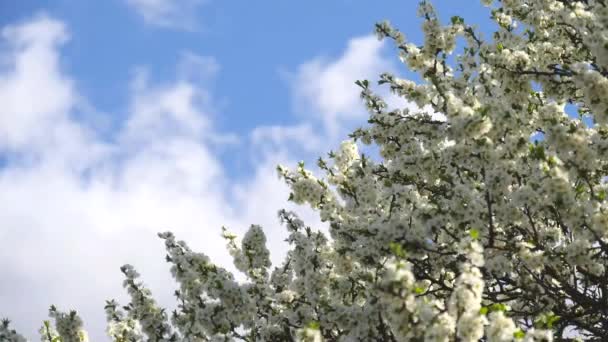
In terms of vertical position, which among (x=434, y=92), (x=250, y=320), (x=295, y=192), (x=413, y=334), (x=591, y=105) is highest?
(x=434, y=92)

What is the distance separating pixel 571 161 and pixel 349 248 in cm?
333

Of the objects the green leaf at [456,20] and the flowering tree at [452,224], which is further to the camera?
the green leaf at [456,20]

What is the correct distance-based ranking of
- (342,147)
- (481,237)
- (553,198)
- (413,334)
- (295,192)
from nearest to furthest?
(413,334)
(553,198)
(481,237)
(295,192)
(342,147)

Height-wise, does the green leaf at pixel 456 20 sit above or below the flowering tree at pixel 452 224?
above

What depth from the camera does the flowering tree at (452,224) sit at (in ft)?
26.6

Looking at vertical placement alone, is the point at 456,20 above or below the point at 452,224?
above

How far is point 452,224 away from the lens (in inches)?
408

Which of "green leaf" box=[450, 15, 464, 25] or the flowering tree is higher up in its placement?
Result: "green leaf" box=[450, 15, 464, 25]

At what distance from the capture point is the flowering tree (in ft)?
26.6

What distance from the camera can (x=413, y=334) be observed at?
269 inches

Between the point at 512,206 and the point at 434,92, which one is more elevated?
the point at 434,92

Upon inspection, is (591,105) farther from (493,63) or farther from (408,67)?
(408,67)

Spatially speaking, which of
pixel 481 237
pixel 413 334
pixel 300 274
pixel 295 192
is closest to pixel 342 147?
pixel 295 192

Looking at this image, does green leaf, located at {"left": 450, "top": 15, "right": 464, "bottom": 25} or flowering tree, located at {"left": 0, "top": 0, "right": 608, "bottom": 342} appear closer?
flowering tree, located at {"left": 0, "top": 0, "right": 608, "bottom": 342}
